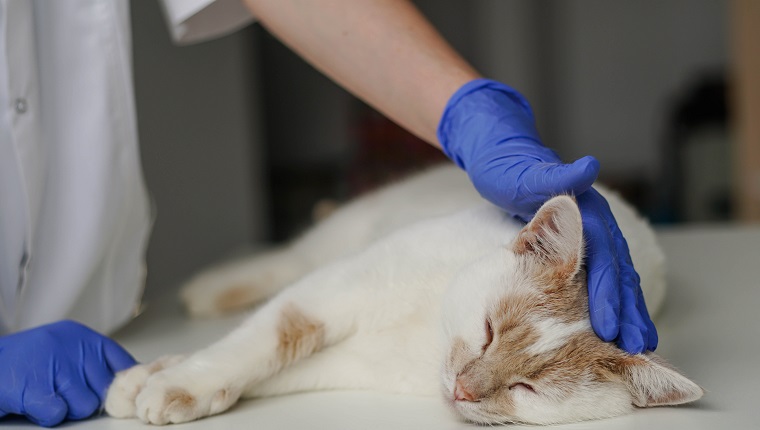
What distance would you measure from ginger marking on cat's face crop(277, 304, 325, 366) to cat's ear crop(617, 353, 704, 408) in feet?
1.64

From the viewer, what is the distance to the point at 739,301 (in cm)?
183

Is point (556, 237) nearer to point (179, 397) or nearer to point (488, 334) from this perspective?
point (488, 334)

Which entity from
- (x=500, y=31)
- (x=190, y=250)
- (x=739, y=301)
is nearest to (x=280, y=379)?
(x=739, y=301)

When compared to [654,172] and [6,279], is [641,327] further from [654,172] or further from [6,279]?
[654,172]

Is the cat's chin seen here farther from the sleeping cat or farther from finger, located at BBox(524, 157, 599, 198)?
finger, located at BBox(524, 157, 599, 198)

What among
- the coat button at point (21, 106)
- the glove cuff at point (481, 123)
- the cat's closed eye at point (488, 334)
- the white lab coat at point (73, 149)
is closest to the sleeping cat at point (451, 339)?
the cat's closed eye at point (488, 334)

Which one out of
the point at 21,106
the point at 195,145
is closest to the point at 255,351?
the point at 21,106

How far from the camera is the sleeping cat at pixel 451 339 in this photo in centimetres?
123

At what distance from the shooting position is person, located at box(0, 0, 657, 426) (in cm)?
127

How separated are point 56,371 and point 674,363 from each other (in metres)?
1.01

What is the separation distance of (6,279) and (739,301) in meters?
1.52

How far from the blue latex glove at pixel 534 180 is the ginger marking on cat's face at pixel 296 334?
0.37 metres

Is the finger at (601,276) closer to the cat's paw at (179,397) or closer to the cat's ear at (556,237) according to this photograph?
the cat's ear at (556,237)

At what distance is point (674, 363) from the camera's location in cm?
141
